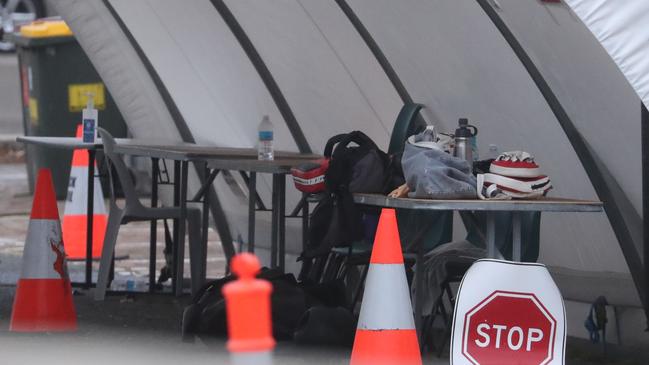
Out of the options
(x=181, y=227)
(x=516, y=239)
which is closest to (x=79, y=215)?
(x=181, y=227)

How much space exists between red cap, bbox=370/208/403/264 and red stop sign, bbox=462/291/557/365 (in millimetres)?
366

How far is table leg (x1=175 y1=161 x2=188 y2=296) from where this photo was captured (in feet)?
26.8

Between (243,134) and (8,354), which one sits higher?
(243,134)

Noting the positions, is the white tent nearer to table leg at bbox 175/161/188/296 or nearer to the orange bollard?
table leg at bbox 175/161/188/296

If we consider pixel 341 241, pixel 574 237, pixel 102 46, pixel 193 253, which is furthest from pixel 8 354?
pixel 102 46

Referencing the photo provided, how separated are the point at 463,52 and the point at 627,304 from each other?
1.49m

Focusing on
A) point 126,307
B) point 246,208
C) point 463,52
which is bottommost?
point 126,307

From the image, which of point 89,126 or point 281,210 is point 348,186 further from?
point 89,126

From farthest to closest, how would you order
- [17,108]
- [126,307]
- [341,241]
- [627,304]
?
[17,108]
[126,307]
[627,304]
[341,241]

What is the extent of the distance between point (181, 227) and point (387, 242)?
10.6 feet

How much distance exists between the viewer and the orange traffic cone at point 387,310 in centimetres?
523

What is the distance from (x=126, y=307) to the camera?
8117 mm

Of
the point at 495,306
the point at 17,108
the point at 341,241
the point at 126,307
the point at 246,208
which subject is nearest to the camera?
the point at 495,306

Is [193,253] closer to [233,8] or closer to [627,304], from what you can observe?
[233,8]
